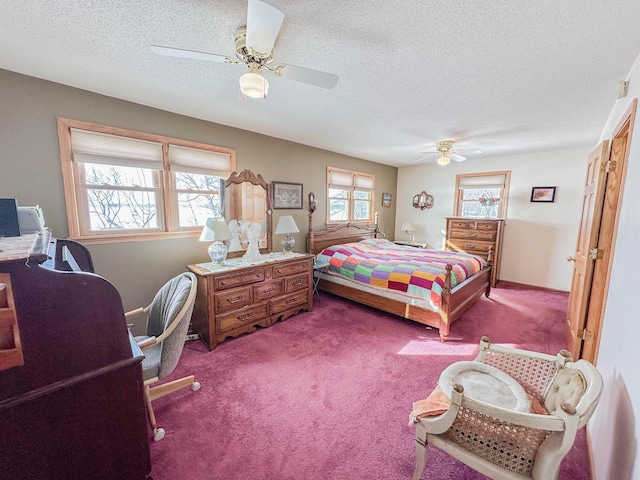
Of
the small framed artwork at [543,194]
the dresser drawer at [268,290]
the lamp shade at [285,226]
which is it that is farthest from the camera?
the small framed artwork at [543,194]

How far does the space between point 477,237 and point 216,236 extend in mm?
4313

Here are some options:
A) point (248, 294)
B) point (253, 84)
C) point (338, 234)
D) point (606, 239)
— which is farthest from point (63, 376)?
point (338, 234)

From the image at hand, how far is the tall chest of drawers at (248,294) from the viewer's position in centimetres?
258

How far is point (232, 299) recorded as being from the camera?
2.69 m

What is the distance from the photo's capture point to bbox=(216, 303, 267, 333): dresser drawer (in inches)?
104

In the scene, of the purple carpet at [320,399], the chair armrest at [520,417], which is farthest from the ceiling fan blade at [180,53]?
the purple carpet at [320,399]

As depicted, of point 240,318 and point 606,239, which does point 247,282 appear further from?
point 606,239

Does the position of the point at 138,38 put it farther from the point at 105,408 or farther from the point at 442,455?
the point at 442,455

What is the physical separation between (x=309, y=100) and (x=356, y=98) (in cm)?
42

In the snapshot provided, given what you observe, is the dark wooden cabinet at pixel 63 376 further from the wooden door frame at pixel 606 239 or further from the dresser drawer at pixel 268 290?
the wooden door frame at pixel 606 239

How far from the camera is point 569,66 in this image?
1.74 metres

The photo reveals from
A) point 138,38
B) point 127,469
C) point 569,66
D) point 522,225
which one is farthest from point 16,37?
point 522,225

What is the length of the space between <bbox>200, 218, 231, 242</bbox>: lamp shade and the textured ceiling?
3.73 ft

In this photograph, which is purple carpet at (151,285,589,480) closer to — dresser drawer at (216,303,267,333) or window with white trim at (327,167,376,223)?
dresser drawer at (216,303,267,333)
